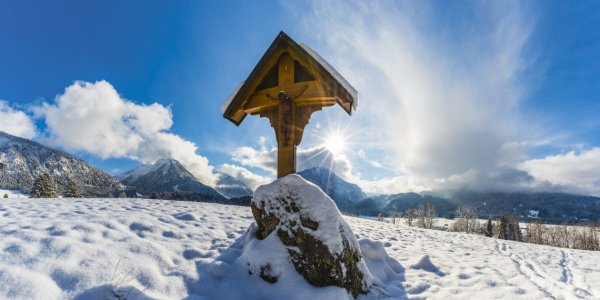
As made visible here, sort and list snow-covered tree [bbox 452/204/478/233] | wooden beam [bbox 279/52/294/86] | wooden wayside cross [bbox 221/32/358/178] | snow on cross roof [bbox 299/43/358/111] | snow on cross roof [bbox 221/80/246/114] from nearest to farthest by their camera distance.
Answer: snow on cross roof [bbox 299/43/358/111]
wooden wayside cross [bbox 221/32/358/178]
wooden beam [bbox 279/52/294/86]
snow on cross roof [bbox 221/80/246/114]
snow-covered tree [bbox 452/204/478/233]

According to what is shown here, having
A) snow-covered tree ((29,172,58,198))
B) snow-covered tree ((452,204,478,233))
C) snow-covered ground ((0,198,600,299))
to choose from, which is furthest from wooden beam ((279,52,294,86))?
snow-covered tree ((452,204,478,233))

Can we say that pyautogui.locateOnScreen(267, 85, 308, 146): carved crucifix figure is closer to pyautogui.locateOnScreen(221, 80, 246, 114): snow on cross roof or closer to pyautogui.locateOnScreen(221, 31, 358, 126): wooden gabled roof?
pyautogui.locateOnScreen(221, 31, 358, 126): wooden gabled roof

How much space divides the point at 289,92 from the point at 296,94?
18 cm

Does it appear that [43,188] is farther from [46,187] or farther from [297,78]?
[297,78]

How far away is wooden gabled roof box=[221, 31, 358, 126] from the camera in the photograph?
447cm

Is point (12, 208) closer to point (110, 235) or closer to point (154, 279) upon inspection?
point (110, 235)

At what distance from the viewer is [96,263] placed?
2.93 m

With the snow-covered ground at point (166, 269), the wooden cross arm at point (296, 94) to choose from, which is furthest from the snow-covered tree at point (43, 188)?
the wooden cross arm at point (296, 94)

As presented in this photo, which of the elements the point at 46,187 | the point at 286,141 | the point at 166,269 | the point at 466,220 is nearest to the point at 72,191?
the point at 46,187

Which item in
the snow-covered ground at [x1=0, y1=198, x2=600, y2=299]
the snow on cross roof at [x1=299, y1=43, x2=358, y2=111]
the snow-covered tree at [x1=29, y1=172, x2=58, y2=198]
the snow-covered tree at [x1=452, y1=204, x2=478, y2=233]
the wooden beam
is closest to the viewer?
the snow-covered ground at [x1=0, y1=198, x2=600, y2=299]

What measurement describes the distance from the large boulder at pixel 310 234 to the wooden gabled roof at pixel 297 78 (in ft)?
6.28

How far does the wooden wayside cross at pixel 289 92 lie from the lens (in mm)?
4539

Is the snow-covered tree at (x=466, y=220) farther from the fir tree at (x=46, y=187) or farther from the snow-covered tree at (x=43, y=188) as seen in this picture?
the snow-covered tree at (x=43, y=188)

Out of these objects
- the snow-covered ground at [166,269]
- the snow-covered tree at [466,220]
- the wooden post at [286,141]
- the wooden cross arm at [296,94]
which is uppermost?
the wooden cross arm at [296,94]
